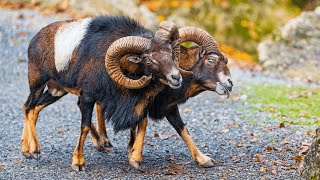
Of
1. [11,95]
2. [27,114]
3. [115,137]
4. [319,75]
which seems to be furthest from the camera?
[319,75]

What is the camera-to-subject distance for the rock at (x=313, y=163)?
28.1 feet

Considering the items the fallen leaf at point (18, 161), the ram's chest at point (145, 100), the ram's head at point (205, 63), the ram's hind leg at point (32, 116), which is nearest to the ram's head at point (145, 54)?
the ram's chest at point (145, 100)

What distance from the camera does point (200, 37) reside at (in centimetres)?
1036

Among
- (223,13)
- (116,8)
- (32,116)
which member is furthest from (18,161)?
(223,13)

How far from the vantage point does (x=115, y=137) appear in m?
12.7

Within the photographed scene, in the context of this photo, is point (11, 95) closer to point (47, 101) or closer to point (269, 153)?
point (47, 101)

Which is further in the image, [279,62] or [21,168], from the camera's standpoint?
[279,62]

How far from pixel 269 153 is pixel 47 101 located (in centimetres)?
390

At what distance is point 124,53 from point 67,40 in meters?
1.49

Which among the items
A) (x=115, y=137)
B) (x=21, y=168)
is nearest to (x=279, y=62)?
(x=115, y=137)

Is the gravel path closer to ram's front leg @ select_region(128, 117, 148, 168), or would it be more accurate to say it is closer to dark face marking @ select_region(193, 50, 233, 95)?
ram's front leg @ select_region(128, 117, 148, 168)

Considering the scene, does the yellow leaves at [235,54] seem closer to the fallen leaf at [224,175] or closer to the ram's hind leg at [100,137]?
the ram's hind leg at [100,137]

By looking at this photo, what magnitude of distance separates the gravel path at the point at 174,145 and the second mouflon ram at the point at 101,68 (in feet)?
1.43

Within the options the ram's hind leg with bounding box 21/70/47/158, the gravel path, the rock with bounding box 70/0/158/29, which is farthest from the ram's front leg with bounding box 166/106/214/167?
the rock with bounding box 70/0/158/29
